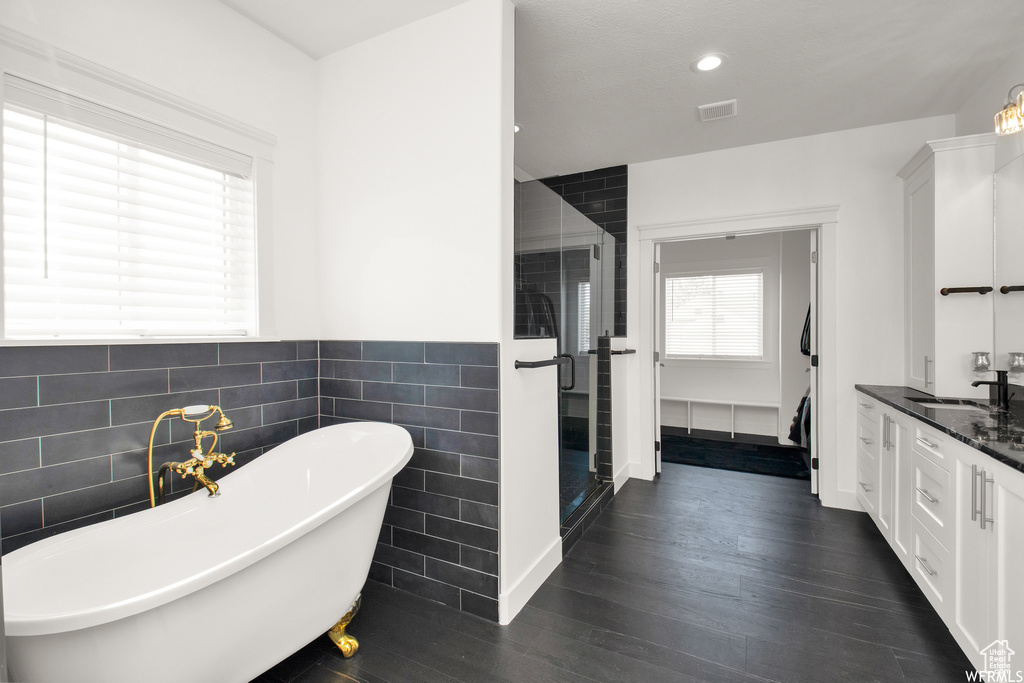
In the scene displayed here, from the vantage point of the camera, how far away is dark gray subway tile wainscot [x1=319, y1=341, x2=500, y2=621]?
6.70 feet

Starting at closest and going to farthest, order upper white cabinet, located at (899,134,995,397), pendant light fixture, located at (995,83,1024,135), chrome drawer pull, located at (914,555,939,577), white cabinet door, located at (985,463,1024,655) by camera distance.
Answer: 1. white cabinet door, located at (985,463,1024,655)
2. pendant light fixture, located at (995,83,1024,135)
3. chrome drawer pull, located at (914,555,939,577)
4. upper white cabinet, located at (899,134,995,397)

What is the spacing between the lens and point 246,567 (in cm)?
131

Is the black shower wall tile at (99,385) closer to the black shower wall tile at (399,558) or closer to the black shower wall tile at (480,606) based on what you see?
the black shower wall tile at (399,558)

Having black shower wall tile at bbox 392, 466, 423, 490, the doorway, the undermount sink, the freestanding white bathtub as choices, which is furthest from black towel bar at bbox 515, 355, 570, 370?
the doorway

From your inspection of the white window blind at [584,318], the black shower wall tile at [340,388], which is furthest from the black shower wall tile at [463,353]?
the white window blind at [584,318]

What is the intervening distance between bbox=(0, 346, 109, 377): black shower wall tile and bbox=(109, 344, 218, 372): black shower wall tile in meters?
0.05

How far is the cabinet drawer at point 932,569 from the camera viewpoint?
1.82 metres

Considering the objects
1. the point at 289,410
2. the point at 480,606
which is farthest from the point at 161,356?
the point at 480,606

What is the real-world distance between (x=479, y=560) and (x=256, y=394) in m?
1.28

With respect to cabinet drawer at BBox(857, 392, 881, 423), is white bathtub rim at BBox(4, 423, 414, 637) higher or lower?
lower

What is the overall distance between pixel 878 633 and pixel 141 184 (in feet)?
11.4

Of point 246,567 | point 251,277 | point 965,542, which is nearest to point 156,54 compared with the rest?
point 251,277

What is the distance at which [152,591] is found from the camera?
1.12 metres

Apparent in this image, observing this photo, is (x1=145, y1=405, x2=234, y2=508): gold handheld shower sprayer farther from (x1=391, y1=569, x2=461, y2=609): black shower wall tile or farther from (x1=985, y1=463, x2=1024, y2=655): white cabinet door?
(x1=985, y1=463, x2=1024, y2=655): white cabinet door
